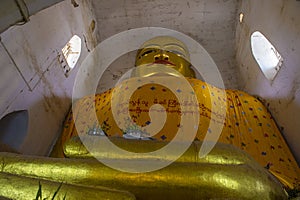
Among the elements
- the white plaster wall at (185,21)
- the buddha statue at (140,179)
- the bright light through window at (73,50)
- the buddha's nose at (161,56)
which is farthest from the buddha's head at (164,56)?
the buddha statue at (140,179)

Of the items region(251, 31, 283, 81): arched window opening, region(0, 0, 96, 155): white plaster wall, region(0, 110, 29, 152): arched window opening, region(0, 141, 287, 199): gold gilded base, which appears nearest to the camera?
region(0, 141, 287, 199): gold gilded base

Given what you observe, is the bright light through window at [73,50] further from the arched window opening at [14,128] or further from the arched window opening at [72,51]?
the arched window opening at [14,128]

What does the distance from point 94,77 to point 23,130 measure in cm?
Answer: 261

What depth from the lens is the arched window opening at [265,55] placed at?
→ 13.4ft

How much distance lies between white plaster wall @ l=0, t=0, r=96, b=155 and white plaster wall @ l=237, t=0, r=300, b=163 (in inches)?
107

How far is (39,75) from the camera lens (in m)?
3.42

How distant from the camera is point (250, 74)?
15.8 ft

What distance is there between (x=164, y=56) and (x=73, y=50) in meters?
1.46

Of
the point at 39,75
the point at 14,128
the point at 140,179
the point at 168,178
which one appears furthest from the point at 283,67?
the point at 14,128

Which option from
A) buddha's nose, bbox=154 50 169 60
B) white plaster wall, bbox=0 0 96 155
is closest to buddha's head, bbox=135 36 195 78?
buddha's nose, bbox=154 50 169 60

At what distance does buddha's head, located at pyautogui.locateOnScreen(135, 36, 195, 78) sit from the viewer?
4642 mm

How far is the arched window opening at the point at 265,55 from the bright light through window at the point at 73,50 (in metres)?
2.76

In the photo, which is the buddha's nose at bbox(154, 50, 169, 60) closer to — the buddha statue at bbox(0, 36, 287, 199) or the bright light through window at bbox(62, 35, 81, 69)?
the bright light through window at bbox(62, 35, 81, 69)

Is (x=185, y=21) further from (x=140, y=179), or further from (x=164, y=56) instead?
(x=140, y=179)
